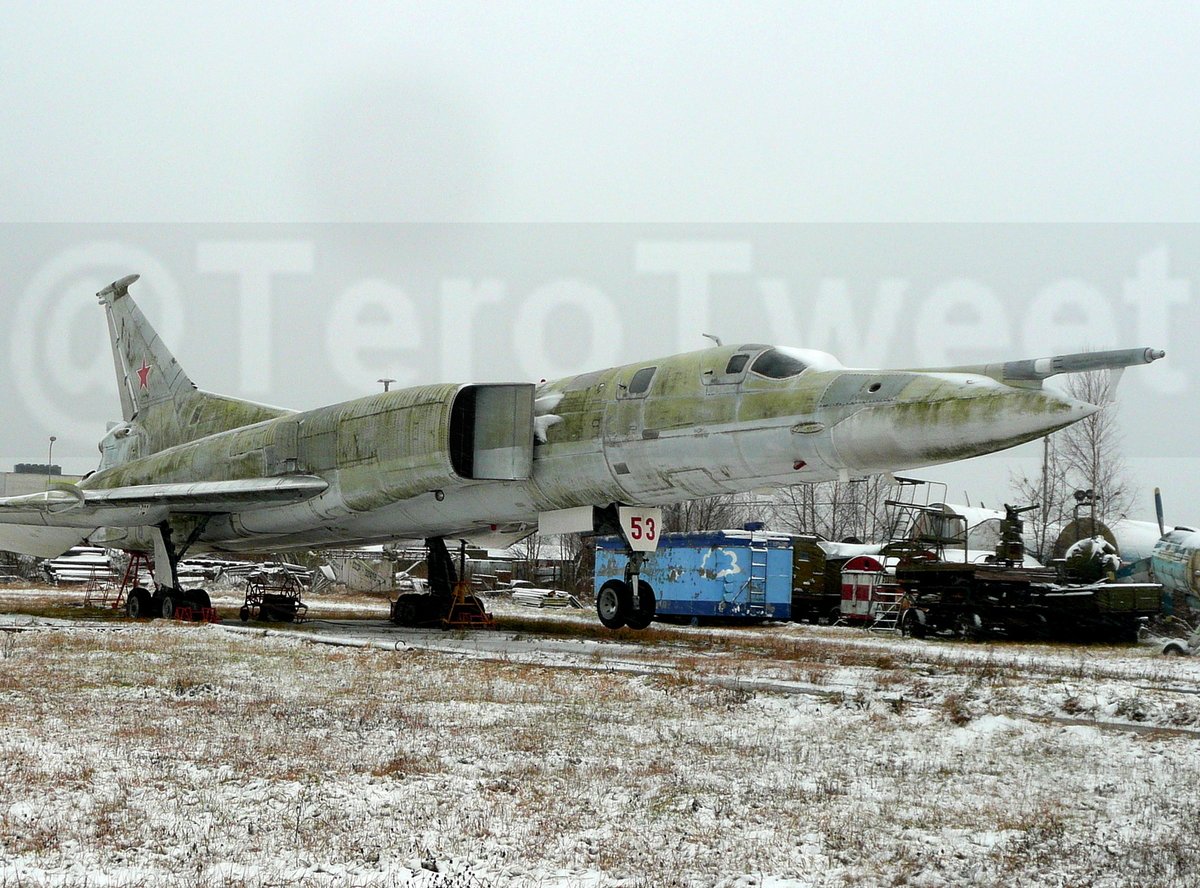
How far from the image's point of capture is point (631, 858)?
4406 mm

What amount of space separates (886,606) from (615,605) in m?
11.6

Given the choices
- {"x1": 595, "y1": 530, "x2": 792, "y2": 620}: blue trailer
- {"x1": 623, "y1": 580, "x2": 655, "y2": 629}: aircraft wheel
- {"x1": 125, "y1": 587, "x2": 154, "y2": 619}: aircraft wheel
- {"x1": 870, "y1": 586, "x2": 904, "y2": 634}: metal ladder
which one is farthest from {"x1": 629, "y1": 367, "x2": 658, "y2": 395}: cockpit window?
{"x1": 870, "y1": 586, "x2": 904, "y2": 634}: metal ladder

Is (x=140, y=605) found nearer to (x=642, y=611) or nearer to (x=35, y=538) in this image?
(x=35, y=538)

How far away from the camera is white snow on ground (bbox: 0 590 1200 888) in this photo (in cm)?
430

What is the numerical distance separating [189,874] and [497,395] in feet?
37.1

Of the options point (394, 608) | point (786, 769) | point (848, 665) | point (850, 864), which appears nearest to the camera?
point (850, 864)

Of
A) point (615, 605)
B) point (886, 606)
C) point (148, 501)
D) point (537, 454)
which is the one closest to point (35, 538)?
point (148, 501)

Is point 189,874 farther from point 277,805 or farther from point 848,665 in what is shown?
point 848,665

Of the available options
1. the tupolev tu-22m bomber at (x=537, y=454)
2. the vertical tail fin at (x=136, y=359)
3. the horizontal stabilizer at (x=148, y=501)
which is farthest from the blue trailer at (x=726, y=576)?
the vertical tail fin at (x=136, y=359)

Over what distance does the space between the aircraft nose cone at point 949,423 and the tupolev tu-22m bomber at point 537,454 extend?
19 millimetres

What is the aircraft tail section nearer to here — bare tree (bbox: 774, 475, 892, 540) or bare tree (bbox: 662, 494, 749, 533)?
bare tree (bbox: 662, 494, 749, 533)

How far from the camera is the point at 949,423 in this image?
10.8 metres

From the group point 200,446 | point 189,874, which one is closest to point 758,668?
point 189,874

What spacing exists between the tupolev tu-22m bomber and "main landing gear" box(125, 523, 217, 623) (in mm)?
37
